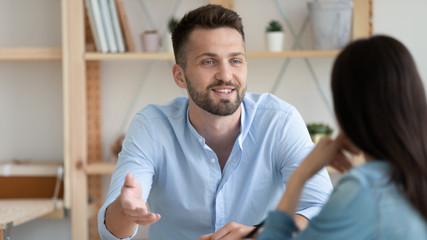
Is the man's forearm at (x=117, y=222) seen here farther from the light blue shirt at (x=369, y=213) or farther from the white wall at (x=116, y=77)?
the white wall at (x=116, y=77)

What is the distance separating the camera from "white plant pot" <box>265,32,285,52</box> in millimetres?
2410

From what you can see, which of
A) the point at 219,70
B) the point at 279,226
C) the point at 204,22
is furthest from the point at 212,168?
the point at 279,226

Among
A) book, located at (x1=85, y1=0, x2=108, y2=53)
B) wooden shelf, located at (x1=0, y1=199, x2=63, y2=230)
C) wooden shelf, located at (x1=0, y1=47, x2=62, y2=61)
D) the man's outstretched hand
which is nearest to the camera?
the man's outstretched hand

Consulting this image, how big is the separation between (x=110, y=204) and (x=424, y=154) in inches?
31.6

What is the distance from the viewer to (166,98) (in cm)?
266

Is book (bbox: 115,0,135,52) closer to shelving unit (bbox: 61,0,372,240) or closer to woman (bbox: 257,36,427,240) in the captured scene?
shelving unit (bbox: 61,0,372,240)

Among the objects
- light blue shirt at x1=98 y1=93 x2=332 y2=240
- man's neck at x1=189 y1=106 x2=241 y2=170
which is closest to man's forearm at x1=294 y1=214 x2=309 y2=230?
light blue shirt at x1=98 y1=93 x2=332 y2=240

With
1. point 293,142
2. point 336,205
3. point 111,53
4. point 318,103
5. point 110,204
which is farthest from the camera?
point 318,103

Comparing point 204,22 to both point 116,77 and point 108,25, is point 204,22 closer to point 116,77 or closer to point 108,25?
point 108,25

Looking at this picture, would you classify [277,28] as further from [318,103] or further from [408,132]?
[408,132]

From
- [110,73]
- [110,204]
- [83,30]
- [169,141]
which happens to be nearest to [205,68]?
[169,141]

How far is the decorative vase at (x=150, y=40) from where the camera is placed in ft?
8.13

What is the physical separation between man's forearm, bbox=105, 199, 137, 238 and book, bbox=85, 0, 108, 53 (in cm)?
120

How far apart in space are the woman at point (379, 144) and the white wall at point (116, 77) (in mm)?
1793
